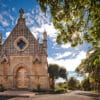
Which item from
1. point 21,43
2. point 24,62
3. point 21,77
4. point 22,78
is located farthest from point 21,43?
point 22,78

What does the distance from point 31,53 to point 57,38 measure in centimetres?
2807

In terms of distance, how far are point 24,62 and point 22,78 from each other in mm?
2407

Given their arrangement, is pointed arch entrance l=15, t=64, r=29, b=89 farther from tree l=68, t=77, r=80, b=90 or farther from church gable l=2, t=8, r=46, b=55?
tree l=68, t=77, r=80, b=90

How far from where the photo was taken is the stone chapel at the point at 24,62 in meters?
39.9

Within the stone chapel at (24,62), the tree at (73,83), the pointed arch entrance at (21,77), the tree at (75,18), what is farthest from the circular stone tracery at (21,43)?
the tree at (73,83)

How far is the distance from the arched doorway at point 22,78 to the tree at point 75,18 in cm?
2769

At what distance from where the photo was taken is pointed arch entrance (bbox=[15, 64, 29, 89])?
1583 inches

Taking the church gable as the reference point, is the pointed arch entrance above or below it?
below

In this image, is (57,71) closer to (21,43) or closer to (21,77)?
(21,43)

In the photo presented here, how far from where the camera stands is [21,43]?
4200cm

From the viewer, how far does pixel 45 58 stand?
4056 centimetres

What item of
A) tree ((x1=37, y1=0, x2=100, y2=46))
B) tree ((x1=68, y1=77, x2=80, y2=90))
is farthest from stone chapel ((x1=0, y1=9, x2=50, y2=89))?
tree ((x1=68, y1=77, x2=80, y2=90))

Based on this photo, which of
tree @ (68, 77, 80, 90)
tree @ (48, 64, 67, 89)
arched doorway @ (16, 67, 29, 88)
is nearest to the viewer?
arched doorway @ (16, 67, 29, 88)

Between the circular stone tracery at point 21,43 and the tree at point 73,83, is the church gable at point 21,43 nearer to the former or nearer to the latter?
the circular stone tracery at point 21,43
